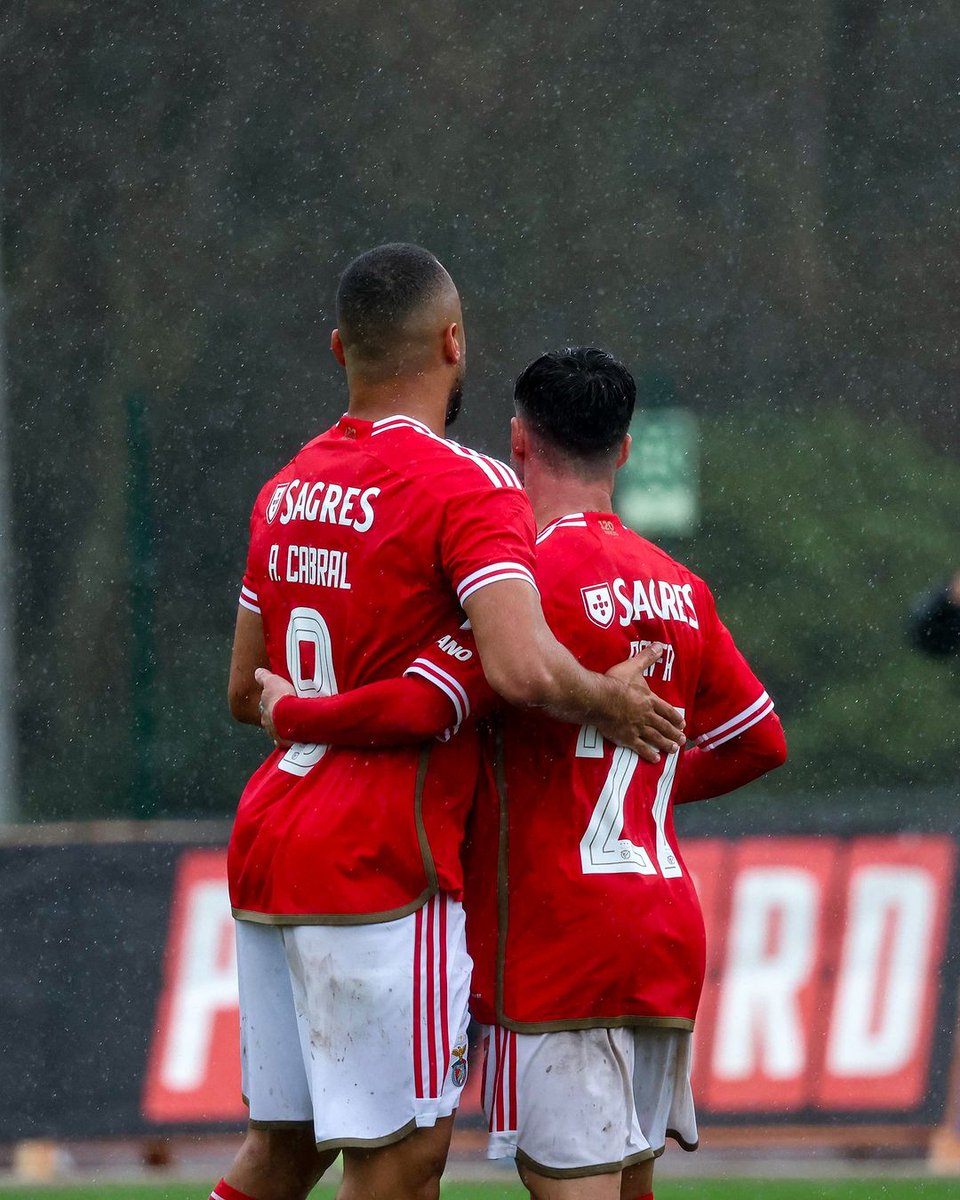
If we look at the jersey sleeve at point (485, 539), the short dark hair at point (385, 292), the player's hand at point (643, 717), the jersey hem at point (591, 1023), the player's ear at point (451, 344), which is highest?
the short dark hair at point (385, 292)

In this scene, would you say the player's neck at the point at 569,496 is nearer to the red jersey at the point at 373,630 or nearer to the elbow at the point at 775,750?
the red jersey at the point at 373,630

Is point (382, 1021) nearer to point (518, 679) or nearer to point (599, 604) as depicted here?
point (518, 679)

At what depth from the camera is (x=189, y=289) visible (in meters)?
16.9

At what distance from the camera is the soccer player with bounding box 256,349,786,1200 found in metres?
3.15

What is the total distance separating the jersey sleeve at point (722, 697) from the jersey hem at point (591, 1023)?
0.53m

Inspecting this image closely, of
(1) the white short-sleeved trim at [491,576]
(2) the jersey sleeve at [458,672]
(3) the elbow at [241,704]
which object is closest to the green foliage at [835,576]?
(3) the elbow at [241,704]

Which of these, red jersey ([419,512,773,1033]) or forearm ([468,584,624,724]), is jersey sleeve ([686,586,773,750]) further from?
forearm ([468,584,624,724])

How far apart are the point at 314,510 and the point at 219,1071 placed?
3.78 meters

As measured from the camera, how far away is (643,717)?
316 centimetres

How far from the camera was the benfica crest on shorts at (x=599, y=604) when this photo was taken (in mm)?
3213

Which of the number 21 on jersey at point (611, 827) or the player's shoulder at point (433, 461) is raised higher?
the player's shoulder at point (433, 461)

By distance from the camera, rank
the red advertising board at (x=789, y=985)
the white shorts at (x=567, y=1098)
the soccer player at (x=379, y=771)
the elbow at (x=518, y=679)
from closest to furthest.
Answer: the elbow at (x=518, y=679), the soccer player at (x=379, y=771), the white shorts at (x=567, y=1098), the red advertising board at (x=789, y=985)

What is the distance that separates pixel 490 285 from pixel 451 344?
14922 millimetres

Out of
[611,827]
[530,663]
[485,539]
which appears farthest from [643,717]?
[485,539]
